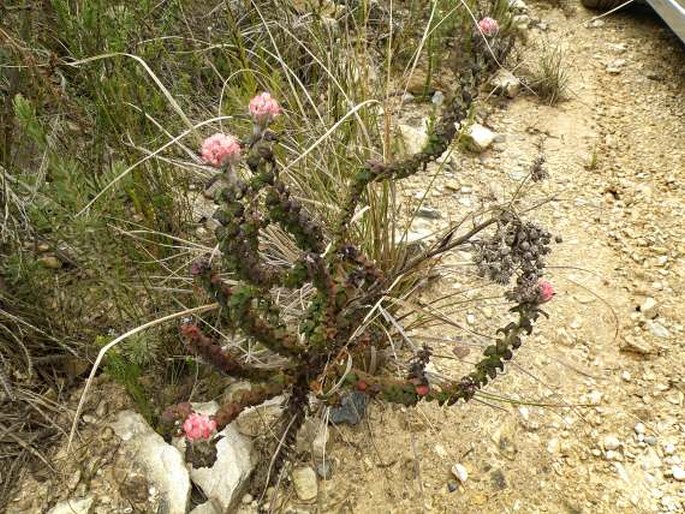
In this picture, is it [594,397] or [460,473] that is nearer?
[460,473]

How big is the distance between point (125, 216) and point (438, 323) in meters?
1.07

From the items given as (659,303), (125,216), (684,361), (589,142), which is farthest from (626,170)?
(125,216)

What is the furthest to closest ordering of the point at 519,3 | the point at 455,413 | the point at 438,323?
the point at 519,3 → the point at 438,323 → the point at 455,413

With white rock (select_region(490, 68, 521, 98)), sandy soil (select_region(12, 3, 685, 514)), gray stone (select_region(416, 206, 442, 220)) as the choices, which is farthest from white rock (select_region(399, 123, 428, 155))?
white rock (select_region(490, 68, 521, 98))

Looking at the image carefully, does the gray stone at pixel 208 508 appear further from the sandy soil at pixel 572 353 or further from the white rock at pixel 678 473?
the white rock at pixel 678 473

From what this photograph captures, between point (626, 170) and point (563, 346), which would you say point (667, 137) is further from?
point (563, 346)

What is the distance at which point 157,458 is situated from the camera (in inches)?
68.6

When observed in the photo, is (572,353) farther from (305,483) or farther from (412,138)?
(412,138)

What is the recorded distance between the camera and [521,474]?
1867 mm

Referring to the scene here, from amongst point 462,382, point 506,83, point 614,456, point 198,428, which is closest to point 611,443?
point 614,456

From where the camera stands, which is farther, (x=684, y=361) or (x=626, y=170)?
(x=626, y=170)

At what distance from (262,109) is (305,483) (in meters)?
1.10

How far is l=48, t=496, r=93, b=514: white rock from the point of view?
64.7 inches

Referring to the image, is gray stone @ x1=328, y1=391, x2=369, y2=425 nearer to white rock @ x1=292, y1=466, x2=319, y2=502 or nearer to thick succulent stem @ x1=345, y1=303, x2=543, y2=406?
white rock @ x1=292, y1=466, x2=319, y2=502
